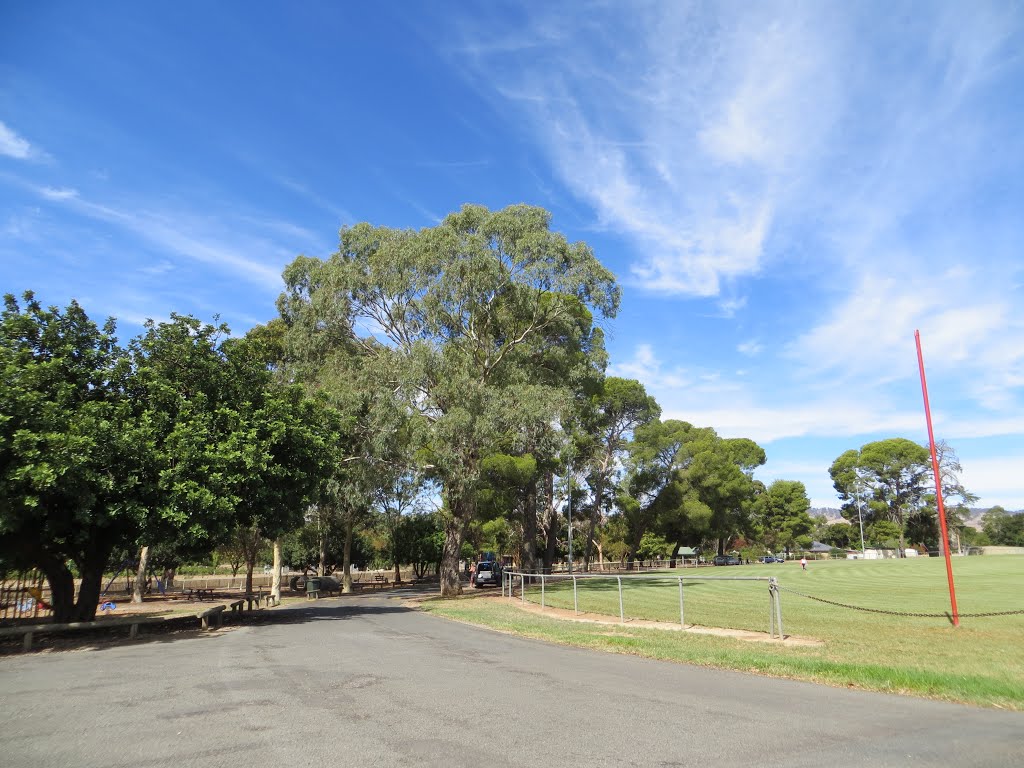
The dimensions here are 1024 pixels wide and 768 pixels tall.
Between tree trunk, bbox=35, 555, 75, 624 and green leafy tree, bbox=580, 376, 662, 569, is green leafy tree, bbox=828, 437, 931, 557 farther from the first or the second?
tree trunk, bbox=35, 555, 75, 624

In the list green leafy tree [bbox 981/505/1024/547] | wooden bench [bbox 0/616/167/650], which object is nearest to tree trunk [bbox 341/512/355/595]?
wooden bench [bbox 0/616/167/650]

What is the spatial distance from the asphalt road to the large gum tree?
16.7 metres

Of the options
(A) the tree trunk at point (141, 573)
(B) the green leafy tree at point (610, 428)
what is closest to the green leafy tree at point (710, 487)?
(B) the green leafy tree at point (610, 428)

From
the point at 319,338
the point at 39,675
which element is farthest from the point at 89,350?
the point at 319,338

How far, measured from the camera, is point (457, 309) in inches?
1159

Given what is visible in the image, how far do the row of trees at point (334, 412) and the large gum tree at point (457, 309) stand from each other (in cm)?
10

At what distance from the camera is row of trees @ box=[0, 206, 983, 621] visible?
15.0m

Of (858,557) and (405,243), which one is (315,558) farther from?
(858,557)

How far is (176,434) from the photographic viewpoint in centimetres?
1552

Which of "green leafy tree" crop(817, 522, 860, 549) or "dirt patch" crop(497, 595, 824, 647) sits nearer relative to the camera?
"dirt patch" crop(497, 595, 824, 647)

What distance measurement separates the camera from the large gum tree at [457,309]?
27469 millimetres

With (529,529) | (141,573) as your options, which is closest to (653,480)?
(529,529)

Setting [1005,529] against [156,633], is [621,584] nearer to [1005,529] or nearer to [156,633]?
[156,633]

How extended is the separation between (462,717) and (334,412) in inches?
625
